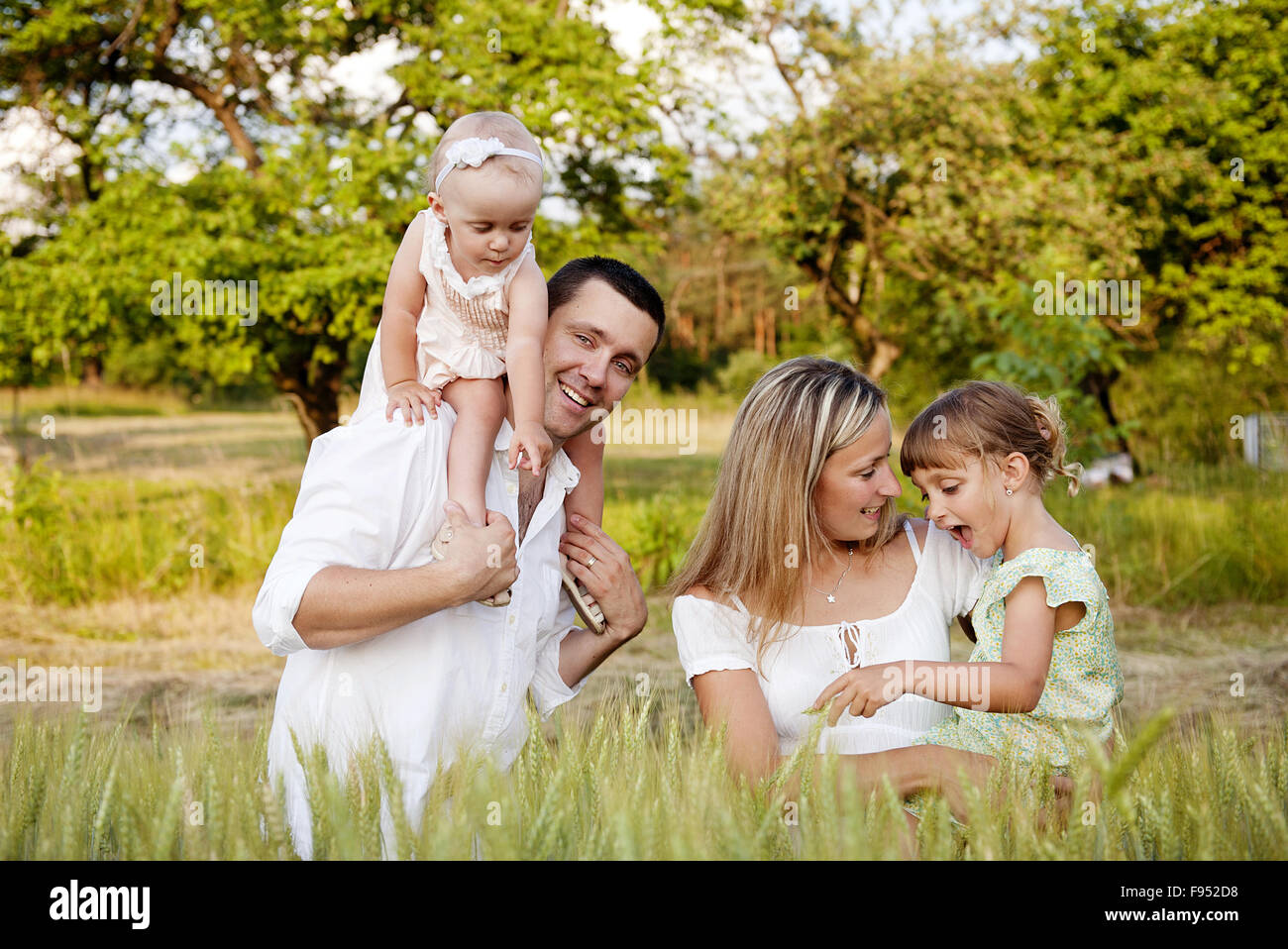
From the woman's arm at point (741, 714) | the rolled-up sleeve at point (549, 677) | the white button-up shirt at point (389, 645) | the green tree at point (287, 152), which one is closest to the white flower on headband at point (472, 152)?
the white button-up shirt at point (389, 645)

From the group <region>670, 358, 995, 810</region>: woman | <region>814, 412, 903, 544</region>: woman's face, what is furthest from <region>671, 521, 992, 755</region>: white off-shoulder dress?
<region>814, 412, 903, 544</region>: woman's face

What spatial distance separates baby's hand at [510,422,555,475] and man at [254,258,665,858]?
136 millimetres

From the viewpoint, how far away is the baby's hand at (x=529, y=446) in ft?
7.75

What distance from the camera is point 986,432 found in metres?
2.70

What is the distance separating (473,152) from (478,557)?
1000 mm

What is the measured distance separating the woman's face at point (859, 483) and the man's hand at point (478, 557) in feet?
2.71

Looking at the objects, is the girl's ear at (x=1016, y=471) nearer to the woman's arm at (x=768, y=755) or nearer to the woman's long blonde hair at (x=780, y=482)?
the woman's long blonde hair at (x=780, y=482)

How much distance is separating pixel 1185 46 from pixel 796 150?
725 centimetres

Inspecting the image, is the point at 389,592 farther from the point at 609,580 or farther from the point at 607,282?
the point at 607,282

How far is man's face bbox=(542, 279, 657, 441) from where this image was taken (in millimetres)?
2594

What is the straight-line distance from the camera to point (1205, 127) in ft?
46.2

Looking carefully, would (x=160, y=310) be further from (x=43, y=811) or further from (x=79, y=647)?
(x=43, y=811)

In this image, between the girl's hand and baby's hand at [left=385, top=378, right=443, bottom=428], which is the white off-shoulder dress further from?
baby's hand at [left=385, top=378, right=443, bottom=428]
